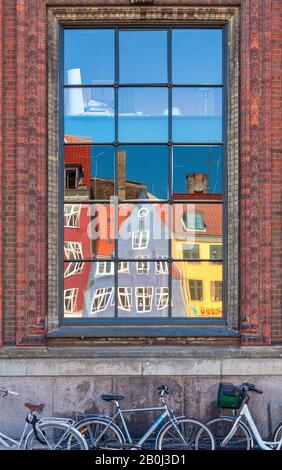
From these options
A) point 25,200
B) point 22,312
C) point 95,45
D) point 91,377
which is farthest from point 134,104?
point 91,377

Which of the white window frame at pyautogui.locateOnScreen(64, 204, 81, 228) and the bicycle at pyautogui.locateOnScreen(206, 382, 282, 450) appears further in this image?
the white window frame at pyautogui.locateOnScreen(64, 204, 81, 228)

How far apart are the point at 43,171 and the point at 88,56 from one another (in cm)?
163

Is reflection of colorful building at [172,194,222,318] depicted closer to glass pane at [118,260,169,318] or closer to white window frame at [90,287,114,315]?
glass pane at [118,260,169,318]

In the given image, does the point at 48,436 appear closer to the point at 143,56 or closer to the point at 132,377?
the point at 132,377

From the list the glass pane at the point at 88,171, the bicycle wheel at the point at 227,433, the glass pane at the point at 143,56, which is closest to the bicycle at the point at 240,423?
the bicycle wheel at the point at 227,433

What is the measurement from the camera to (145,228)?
7520mm

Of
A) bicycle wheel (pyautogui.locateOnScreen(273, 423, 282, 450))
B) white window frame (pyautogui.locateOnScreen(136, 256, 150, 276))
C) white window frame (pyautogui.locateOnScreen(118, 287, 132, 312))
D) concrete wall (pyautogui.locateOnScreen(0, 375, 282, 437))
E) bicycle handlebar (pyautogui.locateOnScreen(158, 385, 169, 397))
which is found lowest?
bicycle wheel (pyautogui.locateOnScreen(273, 423, 282, 450))

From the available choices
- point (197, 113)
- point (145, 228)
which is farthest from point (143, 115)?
point (145, 228)

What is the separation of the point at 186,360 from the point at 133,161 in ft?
8.46

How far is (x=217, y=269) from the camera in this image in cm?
747

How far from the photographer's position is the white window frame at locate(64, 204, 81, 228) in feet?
24.6

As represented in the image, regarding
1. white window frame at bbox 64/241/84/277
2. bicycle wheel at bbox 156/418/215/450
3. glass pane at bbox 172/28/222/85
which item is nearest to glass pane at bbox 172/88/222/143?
glass pane at bbox 172/28/222/85

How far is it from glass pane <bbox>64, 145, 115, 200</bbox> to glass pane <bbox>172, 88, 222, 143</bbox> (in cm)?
95
